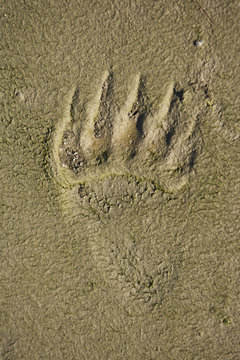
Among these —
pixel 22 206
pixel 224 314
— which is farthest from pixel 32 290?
pixel 224 314

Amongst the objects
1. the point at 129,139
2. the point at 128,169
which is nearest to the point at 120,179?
the point at 128,169

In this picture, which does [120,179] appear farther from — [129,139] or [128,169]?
[129,139]

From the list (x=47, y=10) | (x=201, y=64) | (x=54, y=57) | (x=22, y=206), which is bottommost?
(x=22, y=206)

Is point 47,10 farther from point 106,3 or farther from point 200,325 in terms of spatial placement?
point 200,325

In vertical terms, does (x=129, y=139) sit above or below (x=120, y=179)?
above
